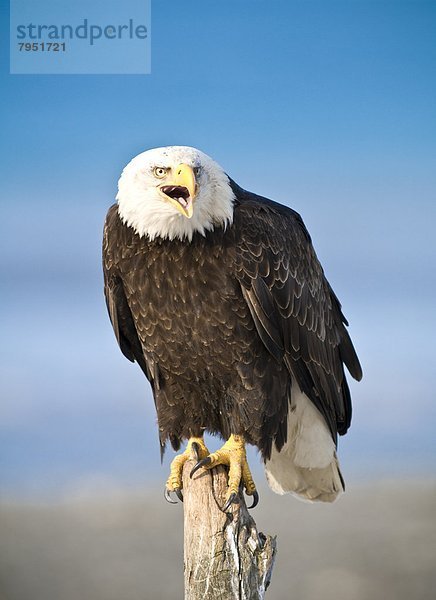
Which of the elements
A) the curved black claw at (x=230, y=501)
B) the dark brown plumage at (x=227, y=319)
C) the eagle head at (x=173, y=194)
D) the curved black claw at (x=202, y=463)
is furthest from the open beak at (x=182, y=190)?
the curved black claw at (x=230, y=501)

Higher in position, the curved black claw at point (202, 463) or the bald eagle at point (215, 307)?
the bald eagle at point (215, 307)

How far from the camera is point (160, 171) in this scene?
3553 mm

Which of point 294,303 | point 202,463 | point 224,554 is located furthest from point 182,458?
point 294,303

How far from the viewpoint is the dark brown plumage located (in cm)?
372

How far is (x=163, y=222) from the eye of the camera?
11.9 feet

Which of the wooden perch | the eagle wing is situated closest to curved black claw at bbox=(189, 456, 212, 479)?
the wooden perch

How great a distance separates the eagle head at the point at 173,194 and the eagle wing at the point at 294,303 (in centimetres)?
17

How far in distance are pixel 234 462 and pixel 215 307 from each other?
722 mm

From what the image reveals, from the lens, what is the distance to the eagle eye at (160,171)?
11.6 feet

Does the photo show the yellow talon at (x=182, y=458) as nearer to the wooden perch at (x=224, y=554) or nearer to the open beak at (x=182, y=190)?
the wooden perch at (x=224, y=554)

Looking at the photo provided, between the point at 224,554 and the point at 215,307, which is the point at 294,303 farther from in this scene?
the point at 224,554

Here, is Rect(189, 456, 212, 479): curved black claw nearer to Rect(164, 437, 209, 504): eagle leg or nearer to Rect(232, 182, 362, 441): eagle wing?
Rect(164, 437, 209, 504): eagle leg

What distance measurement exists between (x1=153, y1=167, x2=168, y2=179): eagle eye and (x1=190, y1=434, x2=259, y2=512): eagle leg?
127 centimetres

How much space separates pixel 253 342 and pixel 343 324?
868mm
